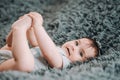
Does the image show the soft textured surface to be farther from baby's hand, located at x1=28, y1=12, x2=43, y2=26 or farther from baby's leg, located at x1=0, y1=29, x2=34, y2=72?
baby's hand, located at x1=28, y1=12, x2=43, y2=26

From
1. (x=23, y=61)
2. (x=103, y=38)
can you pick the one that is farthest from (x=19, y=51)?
(x=103, y=38)

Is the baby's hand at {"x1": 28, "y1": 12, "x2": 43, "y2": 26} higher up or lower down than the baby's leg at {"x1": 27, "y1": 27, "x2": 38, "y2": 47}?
higher up

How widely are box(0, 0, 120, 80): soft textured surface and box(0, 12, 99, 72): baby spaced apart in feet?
0.20

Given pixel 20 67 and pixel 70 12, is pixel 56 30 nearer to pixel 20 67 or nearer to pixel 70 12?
pixel 70 12

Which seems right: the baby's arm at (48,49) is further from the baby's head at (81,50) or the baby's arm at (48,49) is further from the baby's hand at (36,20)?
the baby's head at (81,50)

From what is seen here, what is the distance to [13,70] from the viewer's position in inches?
50.0

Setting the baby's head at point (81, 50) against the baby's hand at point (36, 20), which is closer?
the baby's hand at point (36, 20)

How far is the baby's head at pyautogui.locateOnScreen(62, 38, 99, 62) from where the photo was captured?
1530 mm

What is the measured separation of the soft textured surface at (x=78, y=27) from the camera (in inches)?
47.8

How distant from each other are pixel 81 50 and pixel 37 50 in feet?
0.72

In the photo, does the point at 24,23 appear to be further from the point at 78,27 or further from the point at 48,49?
the point at 78,27

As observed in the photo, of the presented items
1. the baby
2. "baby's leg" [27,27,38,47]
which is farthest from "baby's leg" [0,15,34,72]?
"baby's leg" [27,27,38,47]

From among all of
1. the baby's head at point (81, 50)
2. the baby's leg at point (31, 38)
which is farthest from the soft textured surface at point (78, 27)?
the baby's leg at point (31, 38)

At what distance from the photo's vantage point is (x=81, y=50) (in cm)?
156
